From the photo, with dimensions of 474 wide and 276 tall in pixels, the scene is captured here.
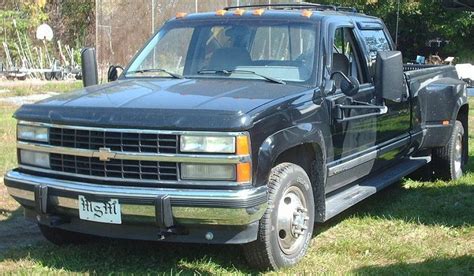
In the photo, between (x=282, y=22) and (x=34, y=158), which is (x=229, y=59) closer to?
(x=282, y=22)

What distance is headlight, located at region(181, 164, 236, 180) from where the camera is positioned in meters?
4.08

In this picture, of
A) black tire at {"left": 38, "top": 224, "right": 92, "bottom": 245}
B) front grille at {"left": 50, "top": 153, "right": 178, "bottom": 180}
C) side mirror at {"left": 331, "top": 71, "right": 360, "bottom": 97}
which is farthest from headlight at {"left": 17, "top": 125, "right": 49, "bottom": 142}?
side mirror at {"left": 331, "top": 71, "right": 360, "bottom": 97}

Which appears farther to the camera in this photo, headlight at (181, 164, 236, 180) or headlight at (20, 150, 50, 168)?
headlight at (20, 150, 50, 168)

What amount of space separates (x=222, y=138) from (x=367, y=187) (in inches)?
90.9

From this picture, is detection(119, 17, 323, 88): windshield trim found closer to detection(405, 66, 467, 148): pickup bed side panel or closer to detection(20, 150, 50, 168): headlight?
detection(20, 150, 50, 168): headlight

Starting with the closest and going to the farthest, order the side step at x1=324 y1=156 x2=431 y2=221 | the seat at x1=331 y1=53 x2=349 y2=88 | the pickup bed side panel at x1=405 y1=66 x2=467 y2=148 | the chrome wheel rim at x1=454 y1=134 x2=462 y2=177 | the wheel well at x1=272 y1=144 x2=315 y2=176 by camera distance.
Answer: the wheel well at x1=272 y1=144 x2=315 y2=176
the side step at x1=324 y1=156 x2=431 y2=221
the seat at x1=331 y1=53 x2=349 y2=88
the pickup bed side panel at x1=405 y1=66 x2=467 y2=148
the chrome wheel rim at x1=454 y1=134 x2=462 y2=177

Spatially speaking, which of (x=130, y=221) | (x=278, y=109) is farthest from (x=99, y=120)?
(x=278, y=109)

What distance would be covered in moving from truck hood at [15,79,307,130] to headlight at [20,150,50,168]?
9.7 inches

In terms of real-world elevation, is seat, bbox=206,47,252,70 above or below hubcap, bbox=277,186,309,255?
above

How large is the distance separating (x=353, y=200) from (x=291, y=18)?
1.62 meters

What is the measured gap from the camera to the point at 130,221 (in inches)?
165

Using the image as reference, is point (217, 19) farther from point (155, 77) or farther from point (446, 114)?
point (446, 114)

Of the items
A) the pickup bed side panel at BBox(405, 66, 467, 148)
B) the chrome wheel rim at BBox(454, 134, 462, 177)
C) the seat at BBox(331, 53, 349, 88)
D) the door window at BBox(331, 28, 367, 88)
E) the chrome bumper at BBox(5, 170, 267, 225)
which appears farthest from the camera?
the chrome wheel rim at BBox(454, 134, 462, 177)

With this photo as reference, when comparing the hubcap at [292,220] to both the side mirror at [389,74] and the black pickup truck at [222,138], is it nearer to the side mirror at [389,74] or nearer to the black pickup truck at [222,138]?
the black pickup truck at [222,138]
